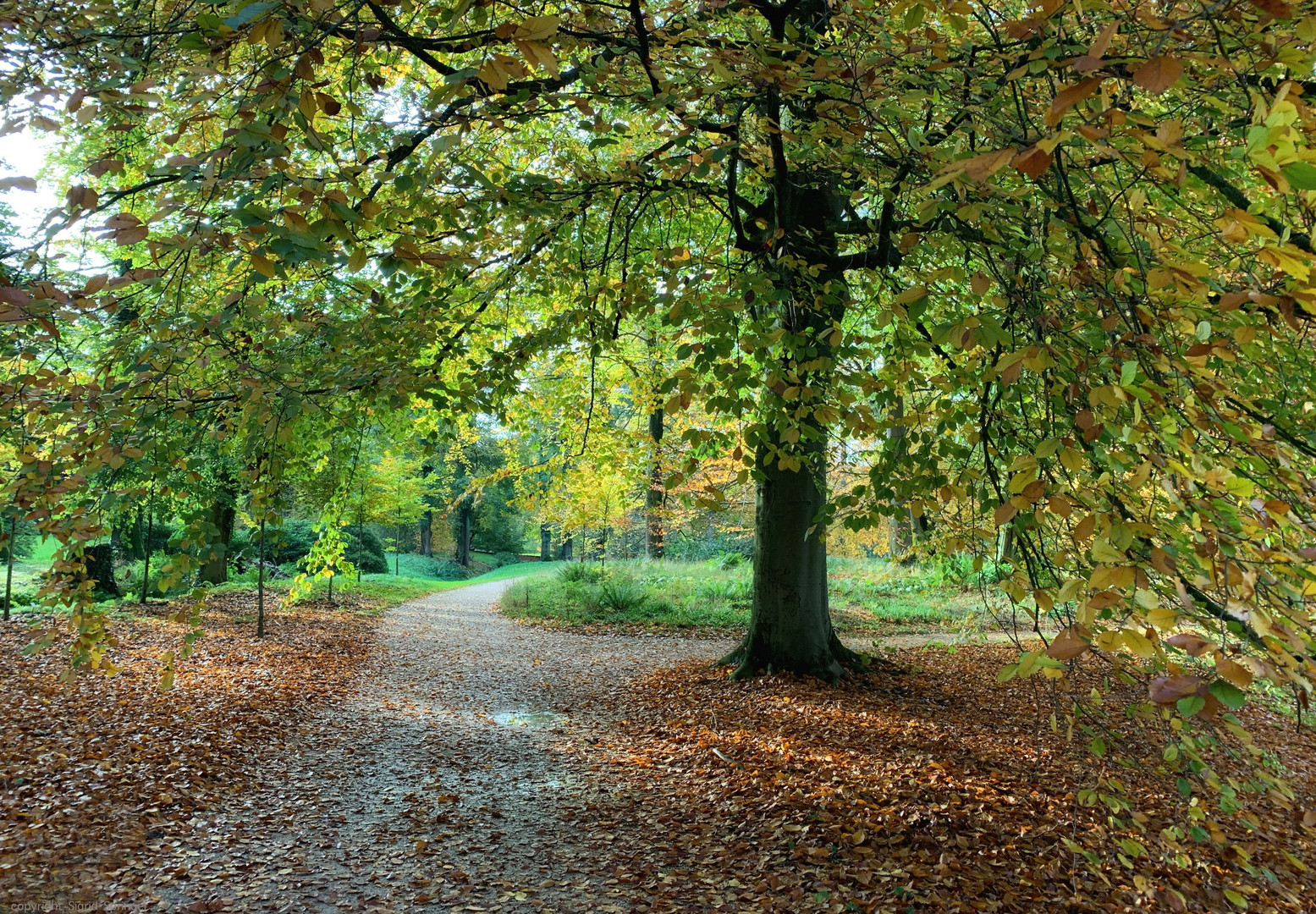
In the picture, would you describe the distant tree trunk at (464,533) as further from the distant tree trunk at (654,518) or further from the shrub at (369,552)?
the distant tree trunk at (654,518)

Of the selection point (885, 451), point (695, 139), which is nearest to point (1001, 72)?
point (885, 451)

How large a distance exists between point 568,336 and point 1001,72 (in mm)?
2845

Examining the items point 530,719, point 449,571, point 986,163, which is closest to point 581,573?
point 530,719

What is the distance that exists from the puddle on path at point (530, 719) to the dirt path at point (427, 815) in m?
0.02

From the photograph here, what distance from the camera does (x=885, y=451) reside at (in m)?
3.58

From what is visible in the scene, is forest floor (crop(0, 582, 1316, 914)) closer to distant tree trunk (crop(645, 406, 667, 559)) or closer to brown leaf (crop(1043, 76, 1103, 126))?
brown leaf (crop(1043, 76, 1103, 126))

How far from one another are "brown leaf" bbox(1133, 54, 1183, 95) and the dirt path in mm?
→ 4193

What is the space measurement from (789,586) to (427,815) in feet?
13.6

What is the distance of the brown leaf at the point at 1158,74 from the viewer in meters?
1.14

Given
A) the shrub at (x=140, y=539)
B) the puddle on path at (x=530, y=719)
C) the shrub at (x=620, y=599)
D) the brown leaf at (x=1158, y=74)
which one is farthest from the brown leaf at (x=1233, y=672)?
the shrub at (x=140, y=539)

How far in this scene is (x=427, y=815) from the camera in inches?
198

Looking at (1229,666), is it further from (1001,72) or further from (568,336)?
(568,336)

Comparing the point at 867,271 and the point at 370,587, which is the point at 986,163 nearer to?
the point at 867,271

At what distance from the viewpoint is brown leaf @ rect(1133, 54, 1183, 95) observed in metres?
1.14
